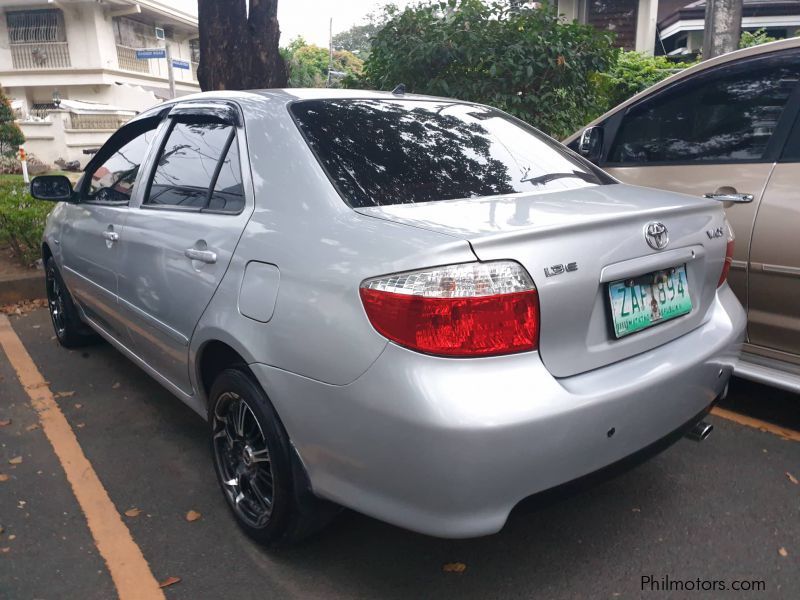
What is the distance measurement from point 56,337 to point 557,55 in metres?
5.03

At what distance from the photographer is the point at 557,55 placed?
6641mm

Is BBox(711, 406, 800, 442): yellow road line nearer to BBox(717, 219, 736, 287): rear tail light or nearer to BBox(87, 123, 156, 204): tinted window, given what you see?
BBox(717, 219, 736, 287): rear tail light

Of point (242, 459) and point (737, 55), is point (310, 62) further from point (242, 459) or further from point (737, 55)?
point (242, 459)

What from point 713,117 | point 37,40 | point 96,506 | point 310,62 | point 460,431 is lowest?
point 96,506

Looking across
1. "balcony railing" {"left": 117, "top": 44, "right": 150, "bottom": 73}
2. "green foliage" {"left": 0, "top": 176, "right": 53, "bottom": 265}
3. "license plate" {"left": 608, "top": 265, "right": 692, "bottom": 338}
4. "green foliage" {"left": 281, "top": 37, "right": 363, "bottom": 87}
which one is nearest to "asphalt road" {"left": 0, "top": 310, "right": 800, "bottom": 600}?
"license plate" {"left": 608, "top": 265, "right": 692, "bottom": 338}

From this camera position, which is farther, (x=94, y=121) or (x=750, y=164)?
(x=94, y=121)

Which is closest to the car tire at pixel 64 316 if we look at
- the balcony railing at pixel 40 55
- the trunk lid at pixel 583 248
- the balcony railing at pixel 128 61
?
the trunk lid at pixel 583 248

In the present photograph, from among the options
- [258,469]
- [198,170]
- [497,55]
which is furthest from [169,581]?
[497,55]

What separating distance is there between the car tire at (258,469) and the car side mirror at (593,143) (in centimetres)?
279

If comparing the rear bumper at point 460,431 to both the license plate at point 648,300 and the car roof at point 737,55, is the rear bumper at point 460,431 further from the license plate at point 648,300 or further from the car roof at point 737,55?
the car roof at point 737,55

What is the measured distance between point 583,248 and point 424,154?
0.87 m

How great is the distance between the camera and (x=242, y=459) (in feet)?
8.96

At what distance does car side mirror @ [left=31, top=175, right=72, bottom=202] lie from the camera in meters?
4.24

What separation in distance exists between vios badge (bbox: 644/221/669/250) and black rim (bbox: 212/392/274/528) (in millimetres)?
1468
